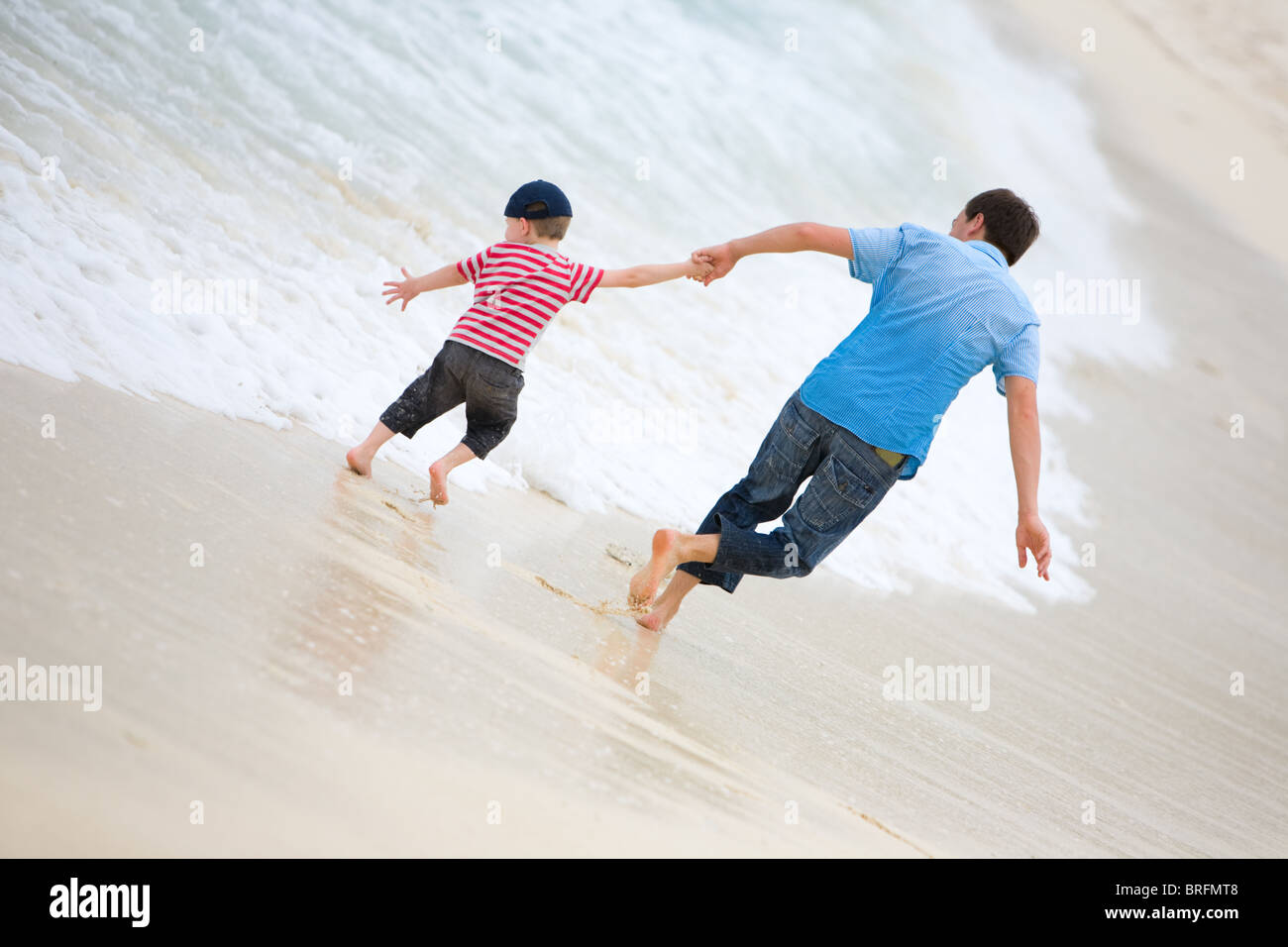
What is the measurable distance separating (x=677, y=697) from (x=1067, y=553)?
7852 mm

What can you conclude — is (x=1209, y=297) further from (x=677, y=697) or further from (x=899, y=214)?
(x=677, y=697)

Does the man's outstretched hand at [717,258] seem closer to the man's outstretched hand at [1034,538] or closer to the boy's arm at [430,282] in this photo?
the boy's arm at [430,282]

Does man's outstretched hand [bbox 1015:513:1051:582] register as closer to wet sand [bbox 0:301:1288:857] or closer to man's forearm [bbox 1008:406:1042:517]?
man's forearm [bbox 1008:406:1042:517]

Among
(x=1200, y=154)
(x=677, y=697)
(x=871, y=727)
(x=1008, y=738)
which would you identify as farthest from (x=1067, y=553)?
(x=1200, y=154)

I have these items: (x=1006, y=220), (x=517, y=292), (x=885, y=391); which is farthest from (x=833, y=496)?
(x=517, y=292)

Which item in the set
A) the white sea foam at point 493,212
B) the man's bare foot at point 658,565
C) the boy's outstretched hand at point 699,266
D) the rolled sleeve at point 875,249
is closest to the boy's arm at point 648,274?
the boy's outstretched hand at point 699,266

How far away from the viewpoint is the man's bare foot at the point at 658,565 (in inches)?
146

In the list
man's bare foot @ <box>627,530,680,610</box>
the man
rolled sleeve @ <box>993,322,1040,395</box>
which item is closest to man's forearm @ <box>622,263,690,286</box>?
the man

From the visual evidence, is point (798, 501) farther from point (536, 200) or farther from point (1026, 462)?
point (536, 200)

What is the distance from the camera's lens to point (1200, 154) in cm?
2309

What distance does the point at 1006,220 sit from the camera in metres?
3.78

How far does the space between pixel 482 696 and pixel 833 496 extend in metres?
1.49

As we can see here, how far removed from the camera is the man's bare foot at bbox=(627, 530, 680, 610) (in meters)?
3.71

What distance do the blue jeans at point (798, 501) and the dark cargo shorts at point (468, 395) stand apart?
1.09 meters
